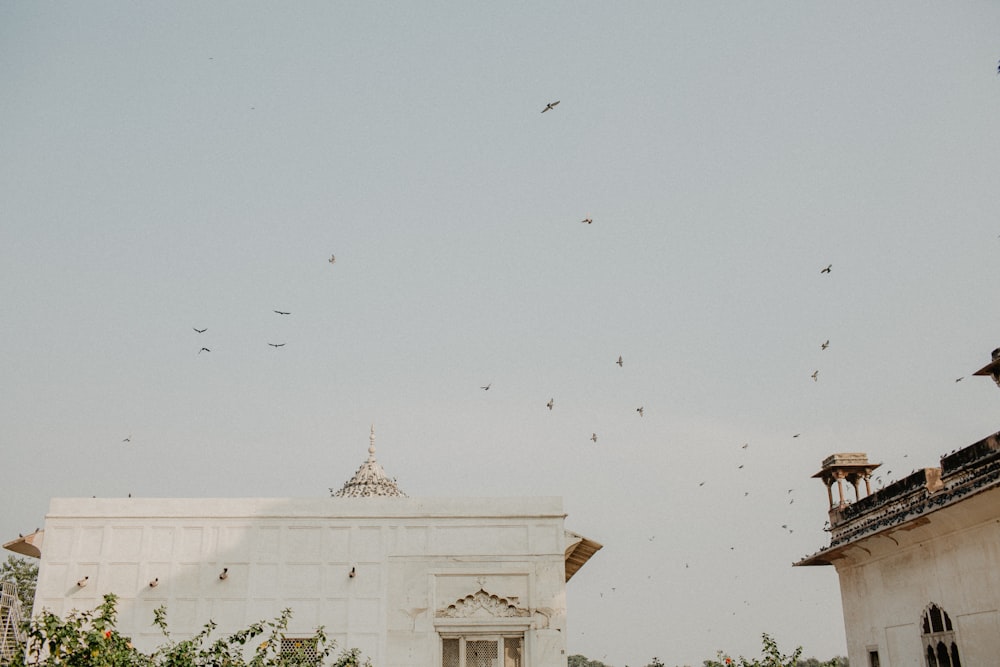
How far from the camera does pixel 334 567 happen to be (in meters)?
17.1

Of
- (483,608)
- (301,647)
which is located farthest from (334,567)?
(483,608)

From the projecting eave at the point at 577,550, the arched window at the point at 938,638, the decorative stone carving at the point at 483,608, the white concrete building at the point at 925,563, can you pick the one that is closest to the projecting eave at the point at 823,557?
the white concrete building at the point at 925,563

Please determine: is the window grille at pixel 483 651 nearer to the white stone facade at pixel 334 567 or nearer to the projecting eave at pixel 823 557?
the white stone facade at pixel 334 567

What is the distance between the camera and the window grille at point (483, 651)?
53.8 feet

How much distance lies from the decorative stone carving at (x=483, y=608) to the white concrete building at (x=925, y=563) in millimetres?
7848

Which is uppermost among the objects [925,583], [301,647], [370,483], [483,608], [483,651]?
[370,483]

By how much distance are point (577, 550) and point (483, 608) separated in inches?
114

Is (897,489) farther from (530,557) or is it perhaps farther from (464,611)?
(464,611)

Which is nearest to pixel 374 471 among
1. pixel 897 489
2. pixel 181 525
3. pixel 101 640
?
pixel 181 525

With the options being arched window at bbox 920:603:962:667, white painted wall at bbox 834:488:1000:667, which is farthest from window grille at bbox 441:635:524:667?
white painted wall at bbox 834:488:1000:667

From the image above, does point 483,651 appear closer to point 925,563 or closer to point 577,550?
point 577,550

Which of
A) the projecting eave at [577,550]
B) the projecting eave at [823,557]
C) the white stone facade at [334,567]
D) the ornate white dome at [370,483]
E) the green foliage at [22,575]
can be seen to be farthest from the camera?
the green foliage at [22,575]

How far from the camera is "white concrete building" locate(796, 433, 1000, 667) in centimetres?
1472

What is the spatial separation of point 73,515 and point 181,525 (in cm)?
222
